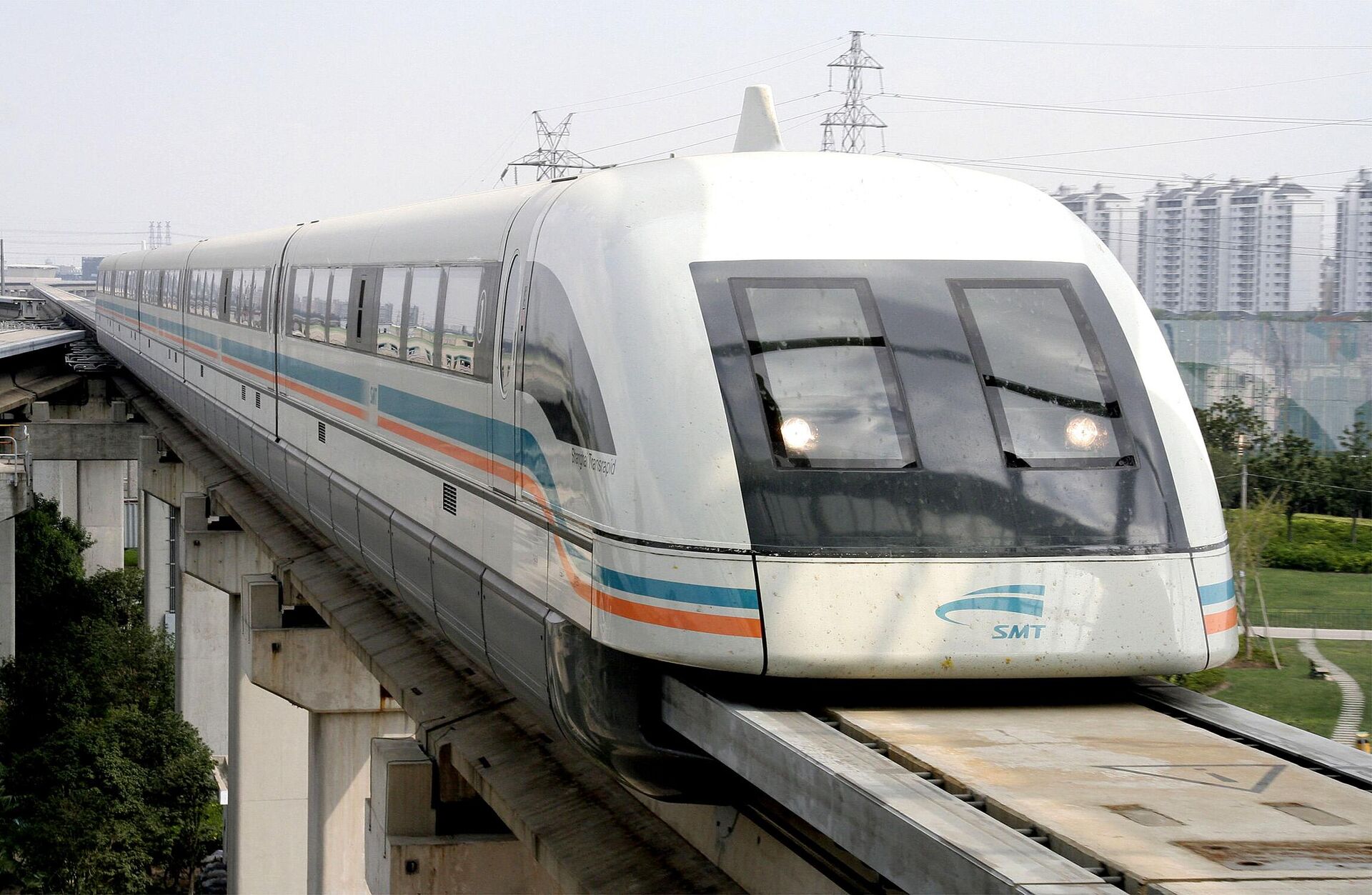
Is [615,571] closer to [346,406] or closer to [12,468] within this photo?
[346,406]

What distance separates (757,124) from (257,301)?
9.77 metres

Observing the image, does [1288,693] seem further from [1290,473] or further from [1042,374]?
[1042,374]

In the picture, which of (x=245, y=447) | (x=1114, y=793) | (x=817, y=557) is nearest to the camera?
(x=1114, y=793)

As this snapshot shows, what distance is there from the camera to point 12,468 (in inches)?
1550

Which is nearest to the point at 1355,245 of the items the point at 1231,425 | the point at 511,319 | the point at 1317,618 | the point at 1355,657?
the point at 1231,425

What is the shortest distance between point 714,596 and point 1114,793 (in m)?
1.75

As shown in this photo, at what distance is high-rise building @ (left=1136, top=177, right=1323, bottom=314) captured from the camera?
54.0 metres

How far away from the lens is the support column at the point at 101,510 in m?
65.4

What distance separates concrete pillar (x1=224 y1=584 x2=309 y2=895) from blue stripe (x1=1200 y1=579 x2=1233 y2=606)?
21534 mm

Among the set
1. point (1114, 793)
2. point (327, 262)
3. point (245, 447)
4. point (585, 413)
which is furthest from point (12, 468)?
point (1114, 793)

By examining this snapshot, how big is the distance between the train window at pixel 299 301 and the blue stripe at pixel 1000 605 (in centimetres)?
915

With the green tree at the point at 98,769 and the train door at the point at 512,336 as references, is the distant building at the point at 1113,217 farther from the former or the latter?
the train door at the point at 512,336

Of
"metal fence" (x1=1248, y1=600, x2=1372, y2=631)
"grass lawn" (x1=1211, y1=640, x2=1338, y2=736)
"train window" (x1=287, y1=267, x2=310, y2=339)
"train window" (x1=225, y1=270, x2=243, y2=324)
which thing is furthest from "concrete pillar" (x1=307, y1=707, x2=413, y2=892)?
"metal fence" (x1=1248, y1=600, x2=1372, y2=631)

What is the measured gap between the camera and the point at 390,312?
10.8m
